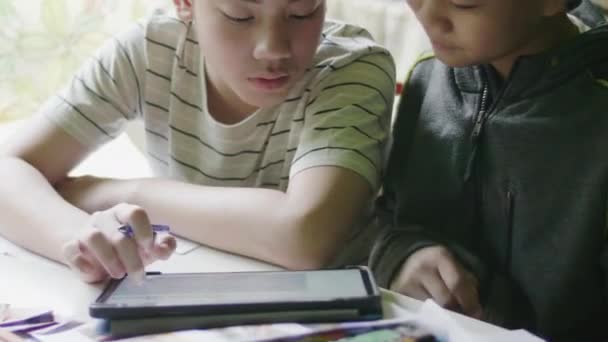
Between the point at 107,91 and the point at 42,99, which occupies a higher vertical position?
the point at 107,91

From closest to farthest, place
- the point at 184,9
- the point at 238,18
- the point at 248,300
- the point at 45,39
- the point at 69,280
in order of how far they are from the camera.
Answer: the point at 248,300, the point at 69,280, the point at 238,18, the point at 184,9, the point at 45,39

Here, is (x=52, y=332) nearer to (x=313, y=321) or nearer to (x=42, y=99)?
(x=313, y=321)

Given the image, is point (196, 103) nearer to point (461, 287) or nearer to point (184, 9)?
point (184, 9)

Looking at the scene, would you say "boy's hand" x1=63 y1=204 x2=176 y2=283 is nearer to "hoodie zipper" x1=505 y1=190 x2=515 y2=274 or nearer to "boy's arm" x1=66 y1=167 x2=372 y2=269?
"boy's arm" x1=66 y1=167 x2=372 y2=269

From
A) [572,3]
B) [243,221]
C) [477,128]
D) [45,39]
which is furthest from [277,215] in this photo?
[45,39]

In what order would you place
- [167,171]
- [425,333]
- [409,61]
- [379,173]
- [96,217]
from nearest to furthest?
[425,333] → [96,217] → [379,173] → [167,171] → [409,61]

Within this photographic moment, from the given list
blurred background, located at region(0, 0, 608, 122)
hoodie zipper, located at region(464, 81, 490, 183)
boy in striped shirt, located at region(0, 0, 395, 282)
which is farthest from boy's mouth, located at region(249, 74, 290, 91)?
blurred background, located at region(0, 0, 608, 122)

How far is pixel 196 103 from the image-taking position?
3.02ft

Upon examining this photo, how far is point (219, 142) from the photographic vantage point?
0.90 m

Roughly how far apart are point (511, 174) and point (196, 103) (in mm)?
390

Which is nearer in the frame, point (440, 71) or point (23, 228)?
point (23, 228)

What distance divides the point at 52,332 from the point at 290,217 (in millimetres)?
251

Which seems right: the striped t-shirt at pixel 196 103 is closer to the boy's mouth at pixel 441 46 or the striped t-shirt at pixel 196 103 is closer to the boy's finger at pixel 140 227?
the boy's mouth at pixel 441 46

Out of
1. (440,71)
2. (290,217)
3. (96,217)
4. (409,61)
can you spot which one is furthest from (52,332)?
(409,61)
